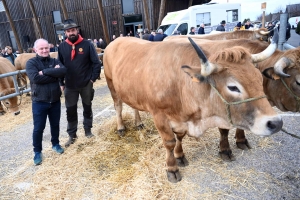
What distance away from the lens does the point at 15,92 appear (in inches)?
280

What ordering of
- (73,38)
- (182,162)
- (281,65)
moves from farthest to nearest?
(73,38) → (182,162) → (281,65)

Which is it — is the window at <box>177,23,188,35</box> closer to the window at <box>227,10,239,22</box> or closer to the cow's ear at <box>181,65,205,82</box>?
the window at <box>227,10,239,22</box>

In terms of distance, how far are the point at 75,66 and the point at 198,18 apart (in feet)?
47.9

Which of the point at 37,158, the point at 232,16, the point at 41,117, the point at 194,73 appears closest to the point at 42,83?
the point at 41,117

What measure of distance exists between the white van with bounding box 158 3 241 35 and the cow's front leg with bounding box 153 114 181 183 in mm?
14313

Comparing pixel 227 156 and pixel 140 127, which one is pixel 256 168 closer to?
pixel 227 156

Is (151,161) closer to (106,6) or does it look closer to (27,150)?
(27,150)

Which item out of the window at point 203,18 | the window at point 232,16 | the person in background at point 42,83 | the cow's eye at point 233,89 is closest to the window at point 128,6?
the window at point 203,18

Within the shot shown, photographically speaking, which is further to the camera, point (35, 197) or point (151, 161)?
point (151, 161)

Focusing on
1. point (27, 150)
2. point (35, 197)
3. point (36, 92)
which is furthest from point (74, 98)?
point (35, 197)

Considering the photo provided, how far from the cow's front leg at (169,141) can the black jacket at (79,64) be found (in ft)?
5.99

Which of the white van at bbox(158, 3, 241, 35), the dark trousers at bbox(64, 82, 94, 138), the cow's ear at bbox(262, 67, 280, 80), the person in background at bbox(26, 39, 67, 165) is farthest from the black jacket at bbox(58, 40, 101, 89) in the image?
the white van at bbox(158, 3, 241, 35)

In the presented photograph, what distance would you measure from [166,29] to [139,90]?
1466 centimetres

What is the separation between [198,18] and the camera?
17.0 m
